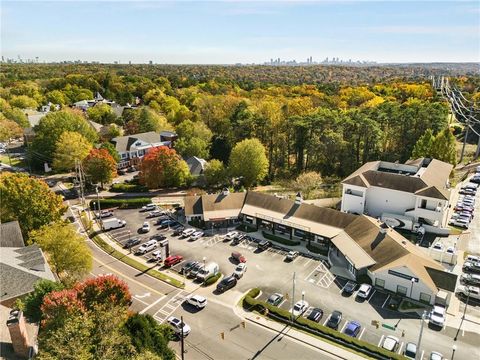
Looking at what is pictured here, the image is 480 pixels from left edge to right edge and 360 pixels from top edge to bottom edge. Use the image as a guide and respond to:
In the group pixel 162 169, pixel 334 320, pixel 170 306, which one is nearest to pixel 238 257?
pixel 170 306

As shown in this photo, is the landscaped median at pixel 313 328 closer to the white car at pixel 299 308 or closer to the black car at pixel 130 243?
the white car at pixel 299 308

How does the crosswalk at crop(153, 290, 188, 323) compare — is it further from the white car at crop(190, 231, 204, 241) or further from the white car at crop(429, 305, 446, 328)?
the white car at crop(429, 305, 446, 328)

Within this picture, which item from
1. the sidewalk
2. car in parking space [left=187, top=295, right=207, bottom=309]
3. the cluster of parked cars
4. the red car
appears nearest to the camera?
the sidewalk

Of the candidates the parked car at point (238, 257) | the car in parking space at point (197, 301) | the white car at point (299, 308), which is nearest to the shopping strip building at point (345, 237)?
the white car at point (299, 308)

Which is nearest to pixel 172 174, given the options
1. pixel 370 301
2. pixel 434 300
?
pixel 370 301

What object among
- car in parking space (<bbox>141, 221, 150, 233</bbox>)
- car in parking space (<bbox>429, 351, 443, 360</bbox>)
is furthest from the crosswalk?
car in parking space (<bbox>429, 351, 443, 360</bbox>)

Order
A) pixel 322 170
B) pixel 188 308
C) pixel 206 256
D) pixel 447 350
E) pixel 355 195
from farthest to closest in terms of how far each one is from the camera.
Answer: pixel 322 170
pixel 355 195
pixel 206 256
pixel 188 308
pixel 447 350

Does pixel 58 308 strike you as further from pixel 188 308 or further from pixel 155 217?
pixel 155 217
